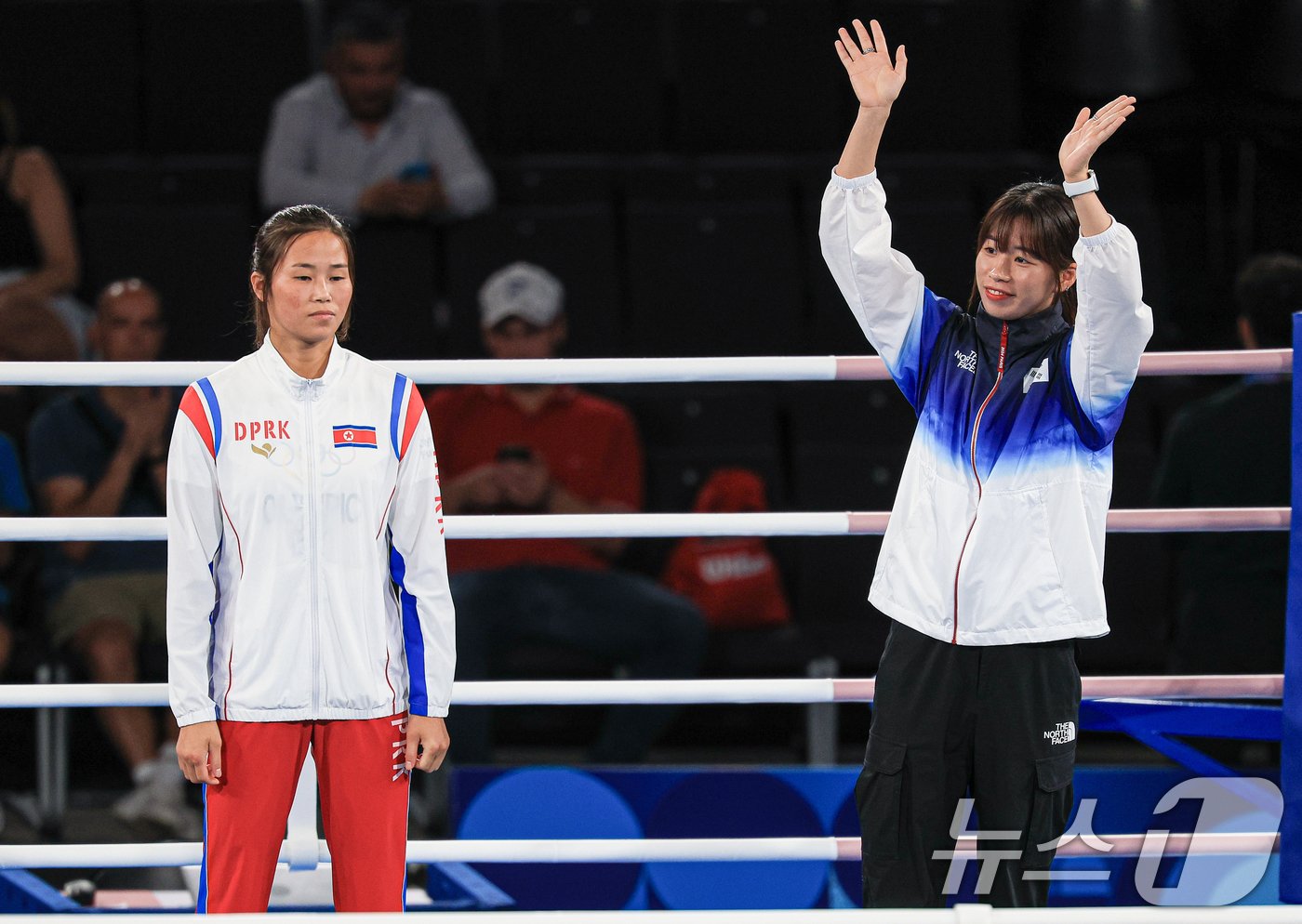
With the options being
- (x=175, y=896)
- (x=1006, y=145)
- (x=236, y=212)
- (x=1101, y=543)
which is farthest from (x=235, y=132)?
(x=1101, y=543)

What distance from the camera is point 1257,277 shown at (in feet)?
12.1

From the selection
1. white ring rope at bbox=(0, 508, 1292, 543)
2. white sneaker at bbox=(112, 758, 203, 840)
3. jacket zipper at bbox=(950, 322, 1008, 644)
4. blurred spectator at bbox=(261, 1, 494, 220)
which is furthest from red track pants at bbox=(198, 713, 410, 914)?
blurred spectator at bbox=(261, 1, 494, 220)

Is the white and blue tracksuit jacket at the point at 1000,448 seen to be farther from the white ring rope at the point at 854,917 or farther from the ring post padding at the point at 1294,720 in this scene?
the white ring rope at the point at 854,917

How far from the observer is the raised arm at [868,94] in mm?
2246

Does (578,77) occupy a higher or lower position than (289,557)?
higher

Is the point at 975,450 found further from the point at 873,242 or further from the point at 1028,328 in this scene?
the point at 873,242

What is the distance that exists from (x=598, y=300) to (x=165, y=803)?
1.95 metres

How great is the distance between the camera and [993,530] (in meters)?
2.26

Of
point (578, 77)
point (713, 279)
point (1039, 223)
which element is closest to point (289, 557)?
point (1039, 223)

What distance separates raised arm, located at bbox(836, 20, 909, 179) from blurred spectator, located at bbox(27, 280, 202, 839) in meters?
2.44

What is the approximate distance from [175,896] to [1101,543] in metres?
1.92

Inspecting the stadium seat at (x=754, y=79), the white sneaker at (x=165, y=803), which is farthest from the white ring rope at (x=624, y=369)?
the stadium seat at (x=754, y=79)

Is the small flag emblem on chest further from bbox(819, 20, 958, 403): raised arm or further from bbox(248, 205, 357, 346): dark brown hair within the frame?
bbox(819, 20, 958, 403): raised arm

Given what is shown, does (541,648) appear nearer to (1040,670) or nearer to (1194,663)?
(1194,663)
